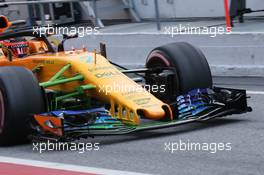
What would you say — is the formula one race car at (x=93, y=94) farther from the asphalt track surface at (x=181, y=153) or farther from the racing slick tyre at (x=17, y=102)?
the asphalt track surface at (x=181, y=153)

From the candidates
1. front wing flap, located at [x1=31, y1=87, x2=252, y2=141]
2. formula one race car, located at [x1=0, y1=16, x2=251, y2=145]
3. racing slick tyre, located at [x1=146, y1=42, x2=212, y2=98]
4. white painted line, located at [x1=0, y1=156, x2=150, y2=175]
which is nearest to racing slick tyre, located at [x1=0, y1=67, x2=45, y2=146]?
formula one race car, located at [x1=0, y1=16, x2=251, y2=145]

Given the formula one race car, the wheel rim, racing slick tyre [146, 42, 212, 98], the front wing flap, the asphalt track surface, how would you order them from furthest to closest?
racing slick tyre [146, 42, 212, 98] → the wheel rim → the formula one race car → the front wing flap → the asphalt track surface

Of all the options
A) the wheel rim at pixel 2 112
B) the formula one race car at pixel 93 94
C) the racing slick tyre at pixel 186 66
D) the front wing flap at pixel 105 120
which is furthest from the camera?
the racing slick tyre at pixel 186 66

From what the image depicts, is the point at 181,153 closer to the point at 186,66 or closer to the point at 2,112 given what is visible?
the point at 186,66

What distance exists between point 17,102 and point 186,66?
208 centimetres

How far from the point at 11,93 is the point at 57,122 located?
64cm

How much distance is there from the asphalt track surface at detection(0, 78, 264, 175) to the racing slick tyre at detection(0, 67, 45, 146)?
20 centimetres

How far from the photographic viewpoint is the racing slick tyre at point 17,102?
801cm

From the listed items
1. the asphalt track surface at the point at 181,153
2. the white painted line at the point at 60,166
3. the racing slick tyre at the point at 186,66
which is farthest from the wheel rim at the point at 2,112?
the racing slick tyre at the point at 186,66

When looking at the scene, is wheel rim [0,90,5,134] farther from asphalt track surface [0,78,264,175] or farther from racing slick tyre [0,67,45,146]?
asphalt track surface [0,78,264,175]

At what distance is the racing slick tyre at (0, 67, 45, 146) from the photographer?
801cm

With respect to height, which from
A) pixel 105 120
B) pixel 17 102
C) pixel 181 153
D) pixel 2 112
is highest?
pixel 17 102

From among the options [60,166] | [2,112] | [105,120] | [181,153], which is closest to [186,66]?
[105,120]

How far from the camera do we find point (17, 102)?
8008 millimetres
